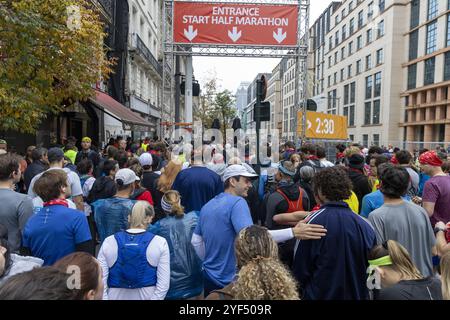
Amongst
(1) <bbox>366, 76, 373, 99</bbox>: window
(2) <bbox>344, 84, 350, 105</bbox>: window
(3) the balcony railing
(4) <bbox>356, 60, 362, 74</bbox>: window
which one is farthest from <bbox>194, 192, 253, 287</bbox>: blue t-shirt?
(2) <bbox>344, 84, 350, 105</bbox>: window

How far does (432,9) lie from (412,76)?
7.14 metres

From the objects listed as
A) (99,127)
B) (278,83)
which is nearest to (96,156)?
(99,127)

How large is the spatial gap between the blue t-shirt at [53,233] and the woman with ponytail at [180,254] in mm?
740

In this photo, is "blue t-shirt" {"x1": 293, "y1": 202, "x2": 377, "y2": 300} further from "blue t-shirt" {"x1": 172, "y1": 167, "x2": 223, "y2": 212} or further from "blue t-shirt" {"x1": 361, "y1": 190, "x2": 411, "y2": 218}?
"blue t-shirt" {"x1": 172, "y1": 167, "x2": 223, "y2": 212}

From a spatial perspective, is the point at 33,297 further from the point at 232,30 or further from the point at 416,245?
the point at 232,30

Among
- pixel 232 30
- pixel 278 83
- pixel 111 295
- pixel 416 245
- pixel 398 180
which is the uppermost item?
pixel 278 83

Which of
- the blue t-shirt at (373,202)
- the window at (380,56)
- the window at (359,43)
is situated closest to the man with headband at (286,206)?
the blue t-shirt at (373,202)

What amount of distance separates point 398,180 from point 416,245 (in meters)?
0.57

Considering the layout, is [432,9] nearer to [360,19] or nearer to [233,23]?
[360,19]

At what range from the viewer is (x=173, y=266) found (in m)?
3.46

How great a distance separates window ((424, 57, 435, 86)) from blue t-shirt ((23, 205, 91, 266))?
139ft

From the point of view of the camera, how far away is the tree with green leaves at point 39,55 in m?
6.68
